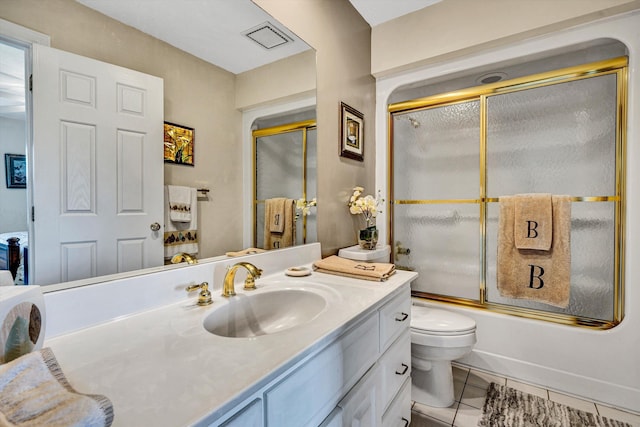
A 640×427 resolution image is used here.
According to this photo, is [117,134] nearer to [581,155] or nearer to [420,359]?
[420,359]

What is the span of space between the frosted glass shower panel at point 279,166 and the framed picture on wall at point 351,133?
0.41 meters

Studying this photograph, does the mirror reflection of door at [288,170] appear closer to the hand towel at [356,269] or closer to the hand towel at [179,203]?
the hand towel at [356,269]

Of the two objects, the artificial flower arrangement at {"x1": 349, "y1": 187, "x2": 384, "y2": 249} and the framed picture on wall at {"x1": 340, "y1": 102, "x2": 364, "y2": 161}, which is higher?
the framed picture on wall at {"x1": 340, "y1": 102, "x2": 364, "y2": 161}

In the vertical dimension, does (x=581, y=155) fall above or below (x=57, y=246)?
above

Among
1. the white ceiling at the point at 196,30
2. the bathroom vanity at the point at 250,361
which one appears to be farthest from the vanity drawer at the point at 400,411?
the white ceiling at the point at 196,30

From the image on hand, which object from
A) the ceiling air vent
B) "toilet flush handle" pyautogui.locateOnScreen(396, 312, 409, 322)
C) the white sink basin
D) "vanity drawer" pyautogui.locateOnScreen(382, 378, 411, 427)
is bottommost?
"vanity drawer" pyautogui.locateOnScreen(382, 378, 411, 427)

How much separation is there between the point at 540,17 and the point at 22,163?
2.34m

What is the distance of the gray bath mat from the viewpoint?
1508 mm

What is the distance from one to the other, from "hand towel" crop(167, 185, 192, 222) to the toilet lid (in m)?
1.36

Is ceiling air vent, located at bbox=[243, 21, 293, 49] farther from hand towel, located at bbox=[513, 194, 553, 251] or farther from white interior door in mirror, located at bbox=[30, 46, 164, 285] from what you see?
hand towel, located at bbox=[513, 194, 553, 251]

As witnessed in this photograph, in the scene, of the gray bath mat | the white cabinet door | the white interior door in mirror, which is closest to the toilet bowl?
the gray bath mat

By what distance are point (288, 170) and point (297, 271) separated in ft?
1.67

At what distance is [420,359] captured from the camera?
5.57 ft

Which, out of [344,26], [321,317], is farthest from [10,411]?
[344,26]
